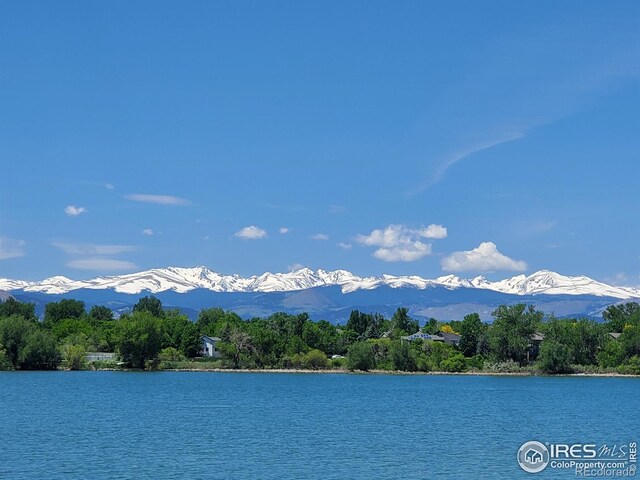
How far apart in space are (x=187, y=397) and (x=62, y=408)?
48.1 ft

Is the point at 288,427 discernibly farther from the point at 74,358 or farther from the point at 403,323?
the point at 403,323

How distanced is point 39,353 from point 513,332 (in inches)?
2444

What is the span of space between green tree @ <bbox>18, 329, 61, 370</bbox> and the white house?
104 feet

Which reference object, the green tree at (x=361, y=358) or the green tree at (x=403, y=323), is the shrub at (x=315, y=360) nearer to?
the green tree at (x=361, y=358)

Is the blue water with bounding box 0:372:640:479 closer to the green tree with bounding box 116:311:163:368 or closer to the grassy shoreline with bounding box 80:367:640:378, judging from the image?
the green tree with bounding box 116:311:163:368

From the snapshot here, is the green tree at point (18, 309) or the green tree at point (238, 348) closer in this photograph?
the green tree at point (238, 348)

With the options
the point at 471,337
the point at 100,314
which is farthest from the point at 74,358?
the point at 100,314

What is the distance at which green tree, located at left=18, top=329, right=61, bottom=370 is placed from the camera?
108000 millimetres

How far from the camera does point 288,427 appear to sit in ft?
171

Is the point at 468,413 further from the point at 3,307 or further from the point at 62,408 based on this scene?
the point at 3,307

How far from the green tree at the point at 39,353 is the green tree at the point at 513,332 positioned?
193 feet

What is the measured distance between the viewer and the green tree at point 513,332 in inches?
4594

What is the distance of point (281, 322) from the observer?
139 metres

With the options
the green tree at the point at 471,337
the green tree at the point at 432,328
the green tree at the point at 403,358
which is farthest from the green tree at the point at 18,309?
the green tree at the point at 432,328
